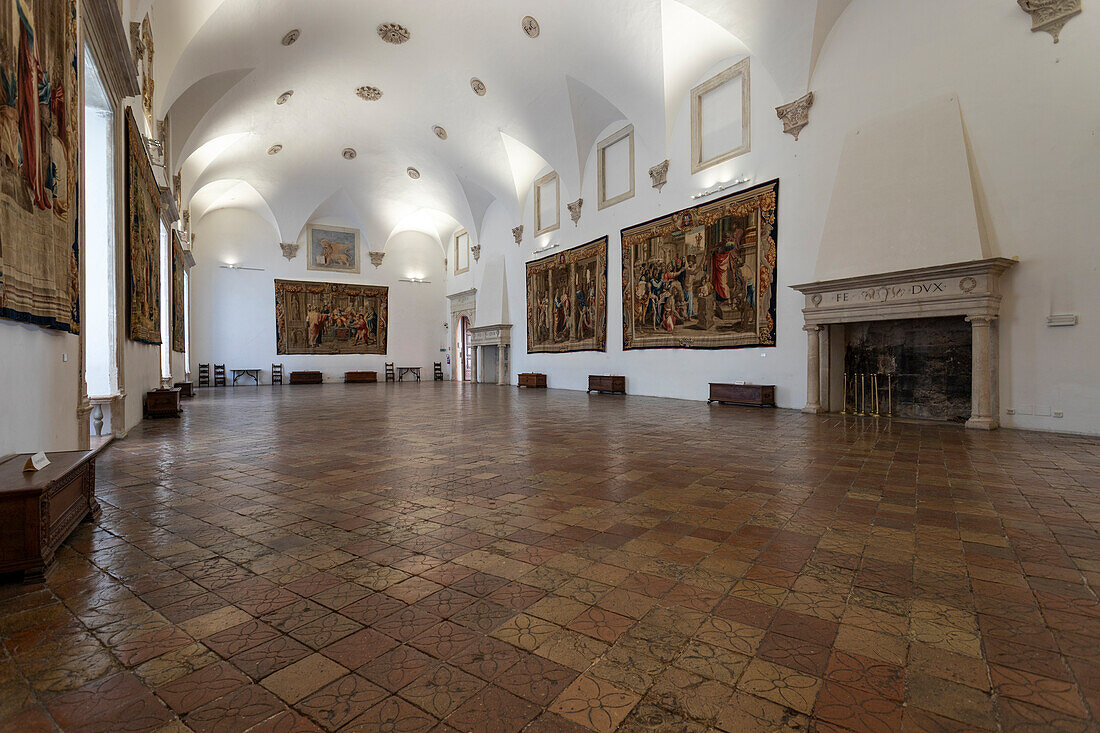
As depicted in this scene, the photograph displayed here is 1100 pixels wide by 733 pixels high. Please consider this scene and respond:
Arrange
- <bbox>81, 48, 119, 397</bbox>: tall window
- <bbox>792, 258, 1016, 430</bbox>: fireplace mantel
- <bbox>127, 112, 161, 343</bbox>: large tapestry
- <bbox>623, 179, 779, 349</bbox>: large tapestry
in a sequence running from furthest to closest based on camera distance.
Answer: <bbox>623, 179, 779, 349</bbox>: large tapestry → <bbox>792, 258, 1016, 430</bbox>: fireplace mantel → <bbox>127, 112, 161, 343</bbox>: large tapestry → <bbox>81, 48, 119, 397</bbox>: tall window

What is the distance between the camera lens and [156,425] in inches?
350

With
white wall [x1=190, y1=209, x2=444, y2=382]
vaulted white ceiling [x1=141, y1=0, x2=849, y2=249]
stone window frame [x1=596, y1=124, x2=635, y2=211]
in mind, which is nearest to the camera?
vaulted white ceiling [x1=141, y1=0, x2=849, y2=249]

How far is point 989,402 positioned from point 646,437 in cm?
573

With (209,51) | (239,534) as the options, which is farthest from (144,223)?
(239,534)

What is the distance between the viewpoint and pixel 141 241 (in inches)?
344

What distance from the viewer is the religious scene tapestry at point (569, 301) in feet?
55.4

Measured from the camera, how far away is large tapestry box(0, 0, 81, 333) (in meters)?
3.21

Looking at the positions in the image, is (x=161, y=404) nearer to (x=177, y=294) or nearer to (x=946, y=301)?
(x=177, y=294)

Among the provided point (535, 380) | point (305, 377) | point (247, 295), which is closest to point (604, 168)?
point (535, 380)

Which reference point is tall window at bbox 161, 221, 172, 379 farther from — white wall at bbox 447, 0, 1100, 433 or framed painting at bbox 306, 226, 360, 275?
white wall at bbox 447, 0, 1100, 433

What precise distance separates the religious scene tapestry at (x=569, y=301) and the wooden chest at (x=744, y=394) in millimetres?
5135

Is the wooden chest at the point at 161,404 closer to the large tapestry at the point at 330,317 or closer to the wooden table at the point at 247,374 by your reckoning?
the wooden table at the point at 247,374

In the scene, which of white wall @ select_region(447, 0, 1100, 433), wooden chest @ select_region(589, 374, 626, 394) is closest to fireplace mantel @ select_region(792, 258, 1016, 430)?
white wall @ select_region(447, 0, 1100, 433)

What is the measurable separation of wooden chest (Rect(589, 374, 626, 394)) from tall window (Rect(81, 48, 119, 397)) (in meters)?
11.8
